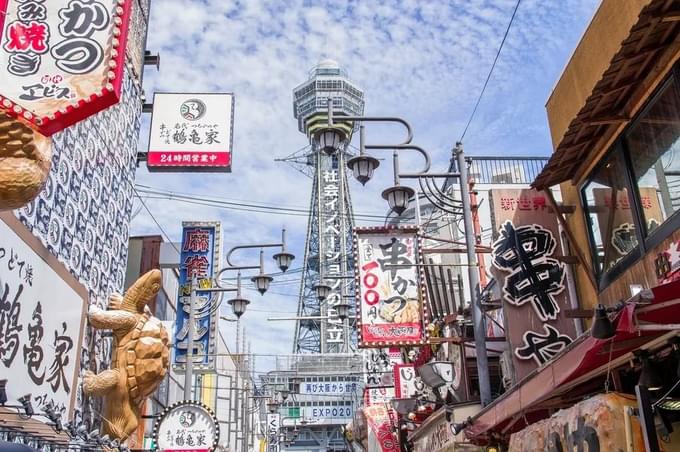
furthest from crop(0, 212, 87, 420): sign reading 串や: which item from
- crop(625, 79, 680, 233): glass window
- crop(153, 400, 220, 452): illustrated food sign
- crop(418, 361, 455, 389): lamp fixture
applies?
crop(625, 79, 680, 233): glass window

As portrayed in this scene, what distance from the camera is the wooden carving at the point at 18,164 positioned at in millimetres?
5551

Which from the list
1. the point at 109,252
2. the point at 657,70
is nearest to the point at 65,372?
the point at 109,252

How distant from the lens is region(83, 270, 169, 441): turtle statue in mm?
10469

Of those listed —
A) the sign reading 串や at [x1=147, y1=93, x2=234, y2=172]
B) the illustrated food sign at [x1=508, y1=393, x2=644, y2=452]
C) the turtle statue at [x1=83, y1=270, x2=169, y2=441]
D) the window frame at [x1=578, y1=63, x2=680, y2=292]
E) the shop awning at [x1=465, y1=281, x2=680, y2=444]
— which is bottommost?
the illustrated food sign at [x1=508, y1=393, x2=644, y2=452]

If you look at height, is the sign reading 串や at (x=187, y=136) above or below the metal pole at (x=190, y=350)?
above

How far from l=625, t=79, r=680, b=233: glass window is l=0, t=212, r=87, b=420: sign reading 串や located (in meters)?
8.03

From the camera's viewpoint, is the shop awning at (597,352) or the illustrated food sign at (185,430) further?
the illustrated food sign at (185,430)

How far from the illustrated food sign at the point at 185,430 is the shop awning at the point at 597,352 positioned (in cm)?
898

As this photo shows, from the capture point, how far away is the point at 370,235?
590 inches

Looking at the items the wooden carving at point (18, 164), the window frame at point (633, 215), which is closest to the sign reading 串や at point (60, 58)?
the wooden carving at point (18, 164)

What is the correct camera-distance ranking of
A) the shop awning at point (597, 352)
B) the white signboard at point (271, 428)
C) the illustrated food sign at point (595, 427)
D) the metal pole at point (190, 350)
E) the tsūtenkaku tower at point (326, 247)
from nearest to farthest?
the shop awning at point (597, 352) < the illustrated food sign at point (595, 427) < the metal pole at point (190, 350) < the white signboard at point (271, 428) < the tsūtenkaku tower at point (326, 247)

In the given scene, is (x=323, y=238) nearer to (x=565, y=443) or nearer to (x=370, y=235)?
(x=370, y=235)

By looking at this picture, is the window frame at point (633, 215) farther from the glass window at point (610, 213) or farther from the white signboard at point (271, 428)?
the white signboard at point (271, 428)

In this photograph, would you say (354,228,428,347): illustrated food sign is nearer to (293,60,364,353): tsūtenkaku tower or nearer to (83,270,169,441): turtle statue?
(83,270,169,441): turtle statue
